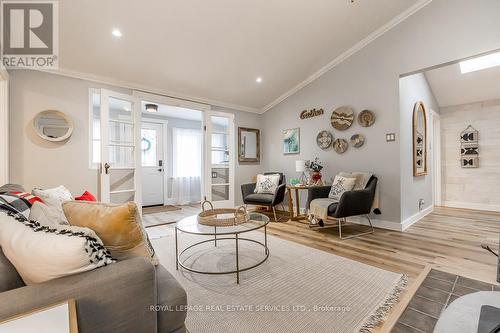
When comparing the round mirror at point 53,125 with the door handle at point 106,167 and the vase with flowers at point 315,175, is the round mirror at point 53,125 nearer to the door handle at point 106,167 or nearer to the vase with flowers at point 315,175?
the door handle at point 106,167

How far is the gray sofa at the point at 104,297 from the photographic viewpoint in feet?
2.31

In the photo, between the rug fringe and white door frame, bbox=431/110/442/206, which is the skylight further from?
the rug fringe

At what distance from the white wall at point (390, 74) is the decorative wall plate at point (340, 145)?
9 cm

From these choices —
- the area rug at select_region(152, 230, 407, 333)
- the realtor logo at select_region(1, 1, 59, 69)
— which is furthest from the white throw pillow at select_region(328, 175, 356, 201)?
the realtor logo at select_region(1, 1, 59, 69)

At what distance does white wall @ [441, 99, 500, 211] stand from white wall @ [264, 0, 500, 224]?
2465 millimetres

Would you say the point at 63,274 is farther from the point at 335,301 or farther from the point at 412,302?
the point at 412,302

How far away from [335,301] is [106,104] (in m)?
3.60

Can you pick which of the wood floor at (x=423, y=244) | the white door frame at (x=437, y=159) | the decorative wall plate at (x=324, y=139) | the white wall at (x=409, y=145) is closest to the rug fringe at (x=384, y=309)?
the wood floor at (x=423, y=244)

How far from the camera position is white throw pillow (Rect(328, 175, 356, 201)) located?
333 cm

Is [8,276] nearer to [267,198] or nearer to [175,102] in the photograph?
[267,198]

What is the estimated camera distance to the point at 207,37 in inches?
120

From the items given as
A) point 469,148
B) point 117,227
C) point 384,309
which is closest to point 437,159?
point 469,148

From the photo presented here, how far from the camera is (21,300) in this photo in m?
0.69

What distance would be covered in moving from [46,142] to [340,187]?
4.08m
